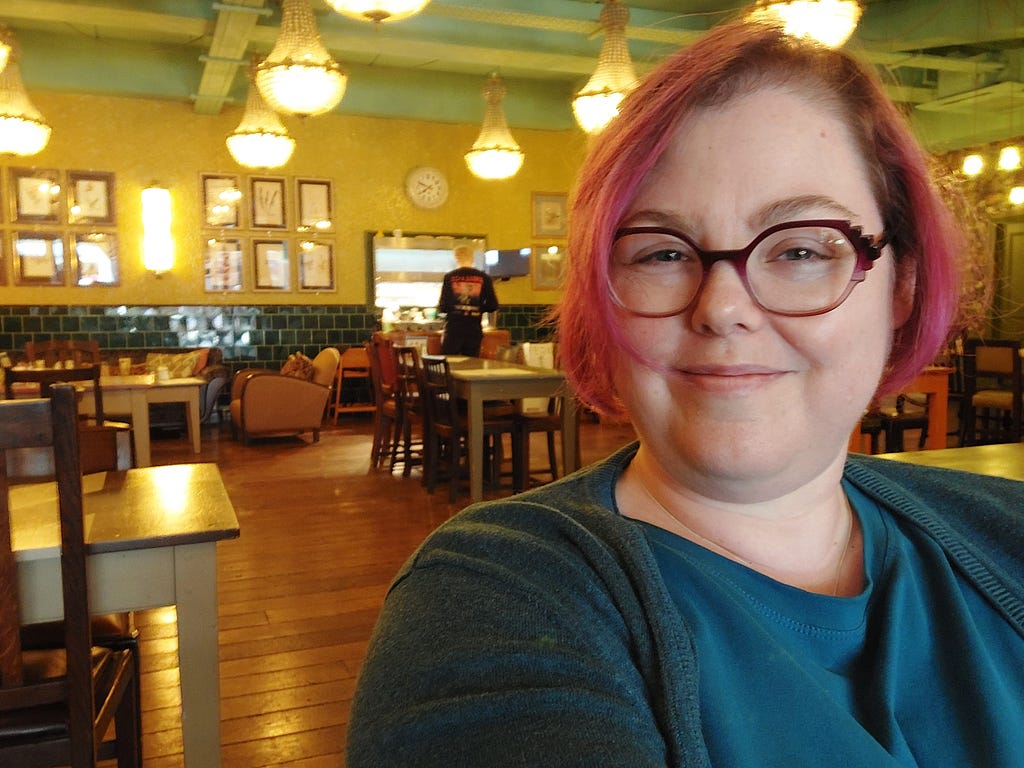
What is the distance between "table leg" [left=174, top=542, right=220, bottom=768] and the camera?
70.5 inches

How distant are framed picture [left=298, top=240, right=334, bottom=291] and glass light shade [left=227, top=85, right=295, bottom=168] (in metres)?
2.65

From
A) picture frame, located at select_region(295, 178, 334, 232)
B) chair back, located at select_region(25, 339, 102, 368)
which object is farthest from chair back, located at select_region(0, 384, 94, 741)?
picture frame, located at select_region(295, 178, 334, 232)

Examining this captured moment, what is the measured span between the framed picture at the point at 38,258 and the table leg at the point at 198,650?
8.86 meters

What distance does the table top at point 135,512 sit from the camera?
1.66 m

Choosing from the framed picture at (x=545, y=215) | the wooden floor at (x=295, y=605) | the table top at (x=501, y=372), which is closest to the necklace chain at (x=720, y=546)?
the wooden floor at (x=295, y=605)

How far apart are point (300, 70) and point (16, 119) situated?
2.77 metres

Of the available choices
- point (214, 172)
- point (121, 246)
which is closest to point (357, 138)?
point (214, 172)

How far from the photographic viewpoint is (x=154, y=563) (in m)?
1.76

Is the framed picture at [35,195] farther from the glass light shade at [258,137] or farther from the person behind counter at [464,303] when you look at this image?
the person behind counter at [464,303]

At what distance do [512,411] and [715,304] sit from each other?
4896 mm

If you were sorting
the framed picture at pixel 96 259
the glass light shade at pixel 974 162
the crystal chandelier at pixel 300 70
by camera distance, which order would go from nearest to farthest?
the crystal chandelier at pixel 300 70 → the glass light shade at pixel 974 162 → the framed picture at pixel 96 259

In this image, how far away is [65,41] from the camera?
9.03 metres

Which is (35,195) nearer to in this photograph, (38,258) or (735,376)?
(38,258)

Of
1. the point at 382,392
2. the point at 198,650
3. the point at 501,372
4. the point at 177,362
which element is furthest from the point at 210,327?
the point at 198,650
